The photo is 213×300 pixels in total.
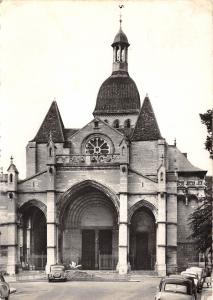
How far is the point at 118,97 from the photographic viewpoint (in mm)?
52719

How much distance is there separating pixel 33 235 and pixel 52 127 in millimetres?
8932

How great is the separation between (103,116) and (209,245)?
29.5 metres

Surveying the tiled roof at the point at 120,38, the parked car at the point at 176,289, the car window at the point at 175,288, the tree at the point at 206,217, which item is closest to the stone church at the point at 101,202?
the tiled roof at the point at 120,38

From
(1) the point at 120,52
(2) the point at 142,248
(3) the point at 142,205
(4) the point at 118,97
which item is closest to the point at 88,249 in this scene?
(2) the point at 142,248

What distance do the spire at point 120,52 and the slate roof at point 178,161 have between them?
29.9 feet

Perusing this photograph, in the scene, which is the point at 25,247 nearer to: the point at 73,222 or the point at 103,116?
the point at 73,222

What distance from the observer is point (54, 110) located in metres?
50.6

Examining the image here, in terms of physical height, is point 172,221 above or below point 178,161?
below

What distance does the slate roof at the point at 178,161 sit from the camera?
48656 mm

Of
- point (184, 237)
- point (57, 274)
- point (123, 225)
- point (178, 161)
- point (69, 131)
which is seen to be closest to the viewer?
point (57, 274)

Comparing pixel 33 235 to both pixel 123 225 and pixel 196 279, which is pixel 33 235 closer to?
pixel 123 225

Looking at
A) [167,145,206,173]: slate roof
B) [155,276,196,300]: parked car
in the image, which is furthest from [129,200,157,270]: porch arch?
[155,276,196,300]: parked car

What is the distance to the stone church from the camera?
41.9 meters

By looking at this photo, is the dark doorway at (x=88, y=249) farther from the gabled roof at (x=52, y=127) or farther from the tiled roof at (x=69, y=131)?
the tiled roof at (x=69, y=131)
